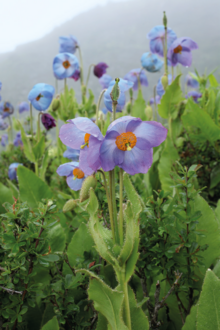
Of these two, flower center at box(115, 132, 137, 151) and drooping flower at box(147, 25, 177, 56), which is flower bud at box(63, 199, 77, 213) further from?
drooping flower at box(147, 25, 177, 56)

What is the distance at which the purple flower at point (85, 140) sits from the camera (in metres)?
0.42

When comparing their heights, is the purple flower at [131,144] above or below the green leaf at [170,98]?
above

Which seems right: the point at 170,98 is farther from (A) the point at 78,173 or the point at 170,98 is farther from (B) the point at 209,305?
(B) the point at 209,305

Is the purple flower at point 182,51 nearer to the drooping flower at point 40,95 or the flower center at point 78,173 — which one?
the drooping flower at point 40,95

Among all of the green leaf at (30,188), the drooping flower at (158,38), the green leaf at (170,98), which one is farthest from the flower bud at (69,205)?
the drooping flower at (158,38)

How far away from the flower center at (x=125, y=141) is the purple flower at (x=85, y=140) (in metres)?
0.04

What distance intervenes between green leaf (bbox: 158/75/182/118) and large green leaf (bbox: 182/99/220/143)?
8 cm

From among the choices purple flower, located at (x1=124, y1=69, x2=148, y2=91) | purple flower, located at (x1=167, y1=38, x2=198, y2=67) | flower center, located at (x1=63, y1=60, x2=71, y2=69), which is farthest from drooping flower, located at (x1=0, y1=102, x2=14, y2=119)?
purple flower, located at (x1=167, y1=38, x2=198, y2=67)

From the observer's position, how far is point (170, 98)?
4.12ft

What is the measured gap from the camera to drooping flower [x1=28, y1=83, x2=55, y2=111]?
1226mm

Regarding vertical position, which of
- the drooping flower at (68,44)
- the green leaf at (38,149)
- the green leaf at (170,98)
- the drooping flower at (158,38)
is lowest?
the green leaf at (38,149)

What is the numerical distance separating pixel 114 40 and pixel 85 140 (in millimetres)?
45998

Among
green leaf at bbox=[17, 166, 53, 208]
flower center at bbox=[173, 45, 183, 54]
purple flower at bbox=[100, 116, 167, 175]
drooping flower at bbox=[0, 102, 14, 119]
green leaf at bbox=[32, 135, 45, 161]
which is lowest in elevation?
green leaf at bbox=[17, 166, 53, 208]

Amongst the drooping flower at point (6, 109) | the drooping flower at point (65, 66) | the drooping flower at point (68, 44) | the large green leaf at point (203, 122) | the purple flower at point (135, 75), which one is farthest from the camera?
the drooping flower at point (6, 109)
